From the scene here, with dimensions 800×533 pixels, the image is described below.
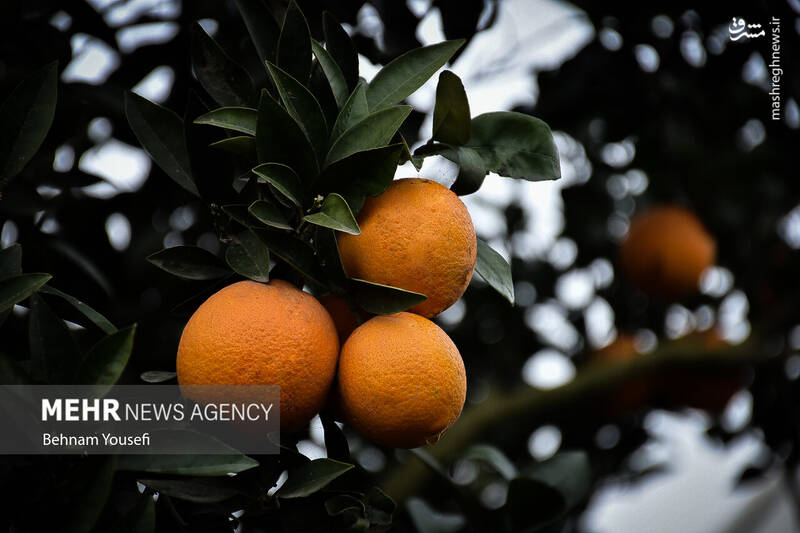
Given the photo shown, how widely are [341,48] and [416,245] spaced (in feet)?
0.94

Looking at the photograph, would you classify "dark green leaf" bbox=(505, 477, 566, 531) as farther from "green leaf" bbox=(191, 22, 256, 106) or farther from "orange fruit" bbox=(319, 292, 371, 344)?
"green leaf" bbox=(191, 22, 256, 106)

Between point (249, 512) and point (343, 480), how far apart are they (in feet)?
0.38

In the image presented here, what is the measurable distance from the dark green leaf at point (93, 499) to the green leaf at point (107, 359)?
0.08 metres

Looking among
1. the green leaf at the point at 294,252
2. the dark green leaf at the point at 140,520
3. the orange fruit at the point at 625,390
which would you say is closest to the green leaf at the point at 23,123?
the green leaf at the point at 294,252

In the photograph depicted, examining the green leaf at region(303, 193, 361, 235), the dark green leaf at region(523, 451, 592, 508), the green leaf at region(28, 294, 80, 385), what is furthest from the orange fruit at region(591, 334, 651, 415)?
the green leaf at region(28, 294, 80, 385)

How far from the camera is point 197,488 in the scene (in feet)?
2.65

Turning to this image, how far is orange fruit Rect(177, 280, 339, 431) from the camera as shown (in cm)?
76

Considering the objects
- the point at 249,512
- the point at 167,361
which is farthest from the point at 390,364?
the point at 167,361

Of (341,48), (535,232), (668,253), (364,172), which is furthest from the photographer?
(535,232)

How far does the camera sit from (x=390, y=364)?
0.77 metres

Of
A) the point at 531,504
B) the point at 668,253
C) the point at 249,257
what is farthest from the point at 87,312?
the point at 668,253

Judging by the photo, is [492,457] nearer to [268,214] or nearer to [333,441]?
[333,441]

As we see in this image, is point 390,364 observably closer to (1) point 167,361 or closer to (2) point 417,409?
(2) point 417,409

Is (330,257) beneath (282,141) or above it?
beneath
